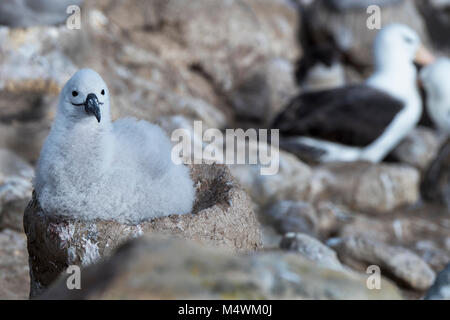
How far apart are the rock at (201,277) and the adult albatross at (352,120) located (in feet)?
15.3

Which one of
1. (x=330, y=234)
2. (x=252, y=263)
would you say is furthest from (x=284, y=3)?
(x=252, y=263)

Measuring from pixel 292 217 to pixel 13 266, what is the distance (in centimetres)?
205

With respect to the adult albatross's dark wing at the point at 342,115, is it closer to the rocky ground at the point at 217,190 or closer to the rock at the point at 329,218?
the rocky ground at the point at 217,190

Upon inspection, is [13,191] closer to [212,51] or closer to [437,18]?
[212,51]

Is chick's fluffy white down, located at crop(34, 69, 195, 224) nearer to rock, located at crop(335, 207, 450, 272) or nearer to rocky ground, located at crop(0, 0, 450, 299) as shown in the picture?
rocky ground, located at crop(0, 0, 450, 299)

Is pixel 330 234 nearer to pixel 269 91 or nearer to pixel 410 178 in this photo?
pixel 410 178

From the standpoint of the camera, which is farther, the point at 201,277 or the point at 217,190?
the point at 217,190

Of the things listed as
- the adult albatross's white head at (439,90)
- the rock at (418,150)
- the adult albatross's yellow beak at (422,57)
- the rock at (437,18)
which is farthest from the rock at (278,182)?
the rock at (437,18)

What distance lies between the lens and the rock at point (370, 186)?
219 inches

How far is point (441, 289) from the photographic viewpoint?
2818 mm

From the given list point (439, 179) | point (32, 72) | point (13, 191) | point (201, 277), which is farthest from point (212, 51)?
point (201, 277)

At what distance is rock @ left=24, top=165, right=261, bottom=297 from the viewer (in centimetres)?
217

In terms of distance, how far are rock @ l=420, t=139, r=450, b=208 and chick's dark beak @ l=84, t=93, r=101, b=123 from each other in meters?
4.26

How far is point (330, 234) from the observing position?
4.87 metres
